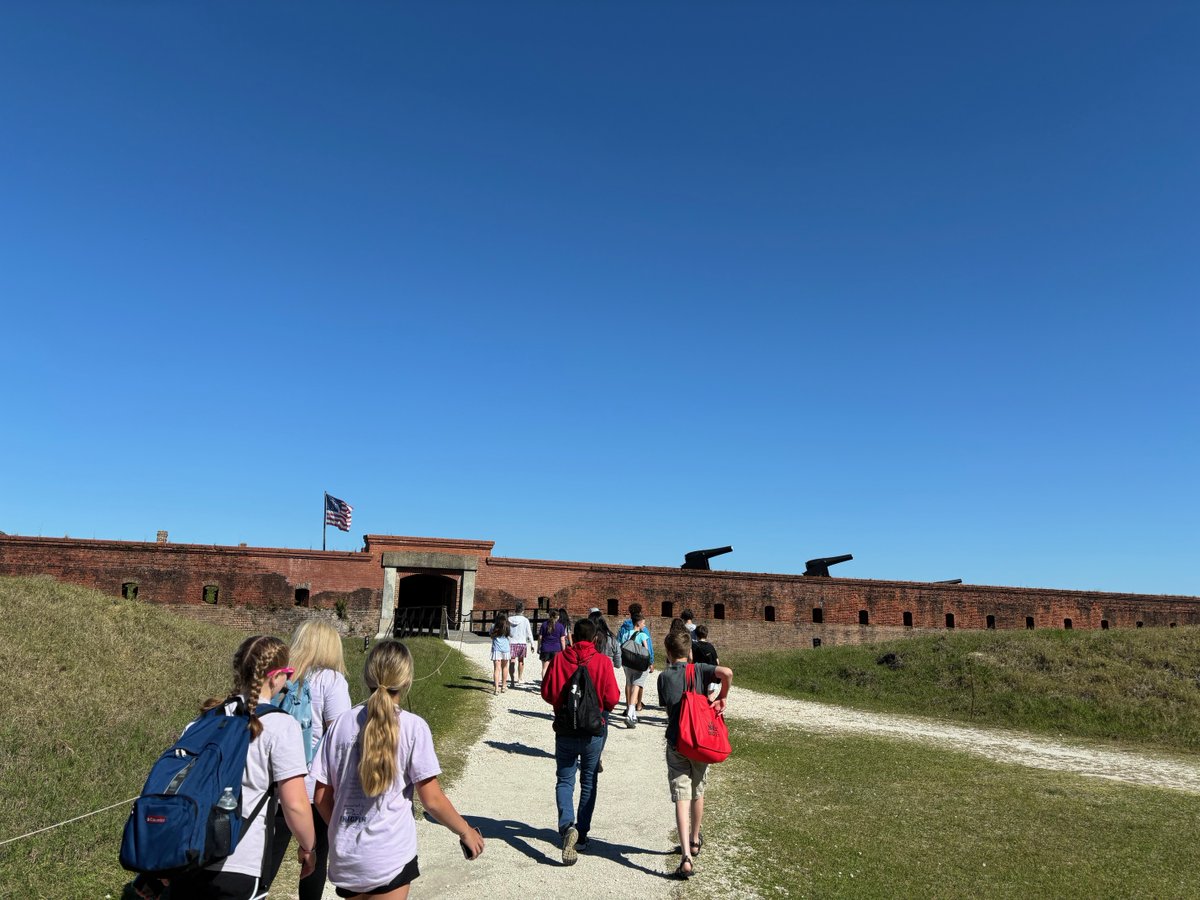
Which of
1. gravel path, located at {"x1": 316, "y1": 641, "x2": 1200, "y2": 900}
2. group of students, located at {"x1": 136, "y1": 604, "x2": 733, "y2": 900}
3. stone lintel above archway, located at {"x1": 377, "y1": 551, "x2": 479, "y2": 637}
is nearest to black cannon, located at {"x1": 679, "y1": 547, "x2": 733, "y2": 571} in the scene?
stone lintel above archway, located at {"x1": 377, "y1": 551, "x2": 479, "y2": 637}

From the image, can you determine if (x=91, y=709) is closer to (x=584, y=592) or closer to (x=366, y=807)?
(x=366, y=807)

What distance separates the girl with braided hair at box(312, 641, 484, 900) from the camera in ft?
10.5

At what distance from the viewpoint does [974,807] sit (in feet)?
26.8

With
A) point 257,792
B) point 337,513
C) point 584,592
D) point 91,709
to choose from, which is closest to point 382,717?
point 257,792

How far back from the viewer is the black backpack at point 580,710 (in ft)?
19.6

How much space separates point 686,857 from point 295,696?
3088 mm

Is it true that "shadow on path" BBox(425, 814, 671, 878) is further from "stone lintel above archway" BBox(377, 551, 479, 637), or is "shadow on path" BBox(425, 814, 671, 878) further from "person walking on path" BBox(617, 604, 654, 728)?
"stone lintel above archway" BBox(377, 551, 479, 637)

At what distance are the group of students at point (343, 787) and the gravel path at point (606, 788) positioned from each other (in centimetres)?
214

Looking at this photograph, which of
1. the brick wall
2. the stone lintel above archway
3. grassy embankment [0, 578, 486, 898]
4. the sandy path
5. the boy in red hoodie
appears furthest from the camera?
the stone lintel above archway

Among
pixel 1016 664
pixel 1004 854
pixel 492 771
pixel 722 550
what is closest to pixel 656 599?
pixel 722 550

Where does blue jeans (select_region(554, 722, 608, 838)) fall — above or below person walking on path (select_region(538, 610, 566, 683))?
below

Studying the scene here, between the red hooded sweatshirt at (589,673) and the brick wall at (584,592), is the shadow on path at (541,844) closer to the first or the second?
the red hooded sweatshirt at (589,673)

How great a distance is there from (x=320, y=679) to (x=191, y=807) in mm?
1714

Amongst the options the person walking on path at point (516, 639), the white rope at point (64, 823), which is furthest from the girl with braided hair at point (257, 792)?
the person walking on path at point (516, 639)
